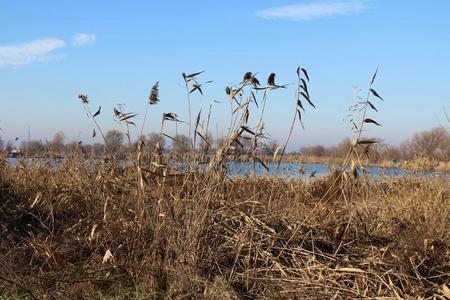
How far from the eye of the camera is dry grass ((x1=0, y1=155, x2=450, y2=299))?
5133mm

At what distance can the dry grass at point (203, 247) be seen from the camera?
5.13 meters

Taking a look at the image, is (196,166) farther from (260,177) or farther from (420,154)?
(420,154)

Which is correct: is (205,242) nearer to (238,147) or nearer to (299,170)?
(238,147)

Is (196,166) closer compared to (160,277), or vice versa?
(160,277)

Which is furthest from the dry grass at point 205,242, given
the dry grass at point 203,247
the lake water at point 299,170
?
the lake water at point 299,170

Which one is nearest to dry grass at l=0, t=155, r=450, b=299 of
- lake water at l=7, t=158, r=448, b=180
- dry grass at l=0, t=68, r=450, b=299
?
dry grass at l=0, t=68, r=450, b=299

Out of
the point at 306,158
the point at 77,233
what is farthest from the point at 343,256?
the point at 306,158

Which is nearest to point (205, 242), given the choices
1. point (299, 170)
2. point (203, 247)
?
point (203, 247)

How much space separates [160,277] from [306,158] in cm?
756

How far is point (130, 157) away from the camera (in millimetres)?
6664

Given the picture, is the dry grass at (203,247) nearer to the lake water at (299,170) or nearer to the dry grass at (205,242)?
the dry grass at (205,242)

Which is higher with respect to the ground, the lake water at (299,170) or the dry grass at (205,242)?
the lake water at (299,170)

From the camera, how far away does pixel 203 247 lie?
550 cm

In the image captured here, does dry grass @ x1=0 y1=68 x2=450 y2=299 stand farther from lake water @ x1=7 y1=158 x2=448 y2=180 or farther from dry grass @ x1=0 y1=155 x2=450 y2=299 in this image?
Result: lake water @ x1=7 y1=158 x2=448 y2=180
